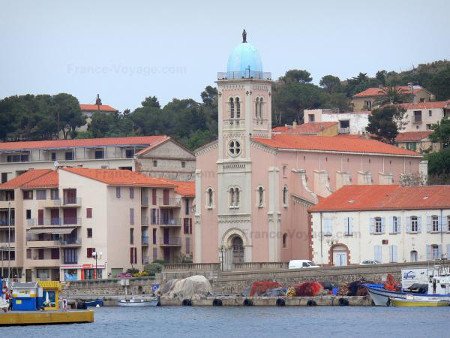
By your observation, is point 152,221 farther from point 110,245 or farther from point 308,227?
point 308,227

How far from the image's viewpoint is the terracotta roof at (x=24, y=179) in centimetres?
16600

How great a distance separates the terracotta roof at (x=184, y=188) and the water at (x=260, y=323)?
30.7 meters

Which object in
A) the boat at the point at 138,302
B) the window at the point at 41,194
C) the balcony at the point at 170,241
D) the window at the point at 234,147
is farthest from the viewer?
the balcony at the point at 170,241

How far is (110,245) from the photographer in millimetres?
159125

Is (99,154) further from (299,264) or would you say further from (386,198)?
(386,198)

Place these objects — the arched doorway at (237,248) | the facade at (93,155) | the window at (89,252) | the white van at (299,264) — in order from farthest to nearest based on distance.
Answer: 1. the facade at (93,155)
2. the window at (89,252)
3. the arched doorway at (237,248)
4. the white van at (299,264)

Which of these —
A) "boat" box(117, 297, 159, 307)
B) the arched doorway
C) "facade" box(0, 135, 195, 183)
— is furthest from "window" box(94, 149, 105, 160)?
"boat" box(117, 297, 159, 307)

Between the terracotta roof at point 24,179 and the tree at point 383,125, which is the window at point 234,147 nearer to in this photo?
the terracotta roof at point 24,179

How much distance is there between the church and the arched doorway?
29 millimetres

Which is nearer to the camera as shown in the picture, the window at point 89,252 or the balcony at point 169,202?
the window at point 89,252

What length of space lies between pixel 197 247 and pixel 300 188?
29.3 feet

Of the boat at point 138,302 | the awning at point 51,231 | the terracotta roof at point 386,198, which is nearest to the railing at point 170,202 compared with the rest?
the awning at point 51,231

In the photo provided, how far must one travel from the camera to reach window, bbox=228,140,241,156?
512 feet

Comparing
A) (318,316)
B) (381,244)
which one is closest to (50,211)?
(381,244)
